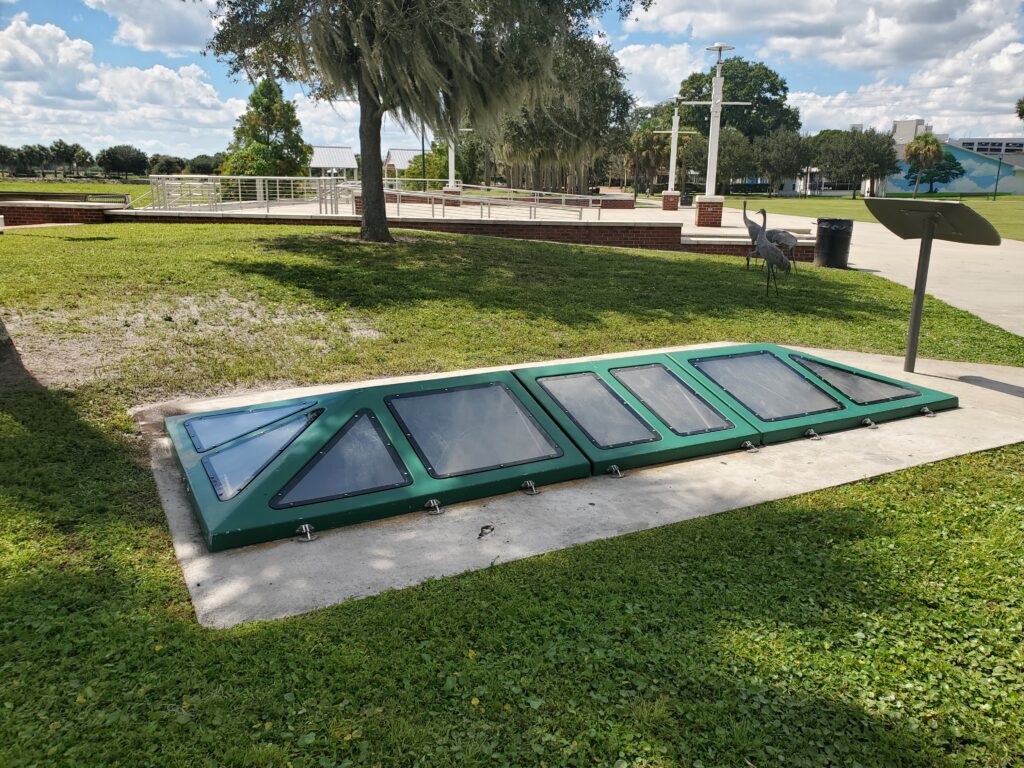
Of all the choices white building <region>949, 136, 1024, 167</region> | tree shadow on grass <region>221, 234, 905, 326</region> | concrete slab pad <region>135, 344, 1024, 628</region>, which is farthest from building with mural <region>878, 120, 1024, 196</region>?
concrete slab pad <region>135, 344, 1024, 628</region>

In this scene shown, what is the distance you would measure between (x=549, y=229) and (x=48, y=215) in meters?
11.4

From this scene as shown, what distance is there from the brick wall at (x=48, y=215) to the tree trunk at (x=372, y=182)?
7589mm

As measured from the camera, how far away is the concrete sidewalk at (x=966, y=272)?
11766 millimetres

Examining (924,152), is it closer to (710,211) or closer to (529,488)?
(710,211)

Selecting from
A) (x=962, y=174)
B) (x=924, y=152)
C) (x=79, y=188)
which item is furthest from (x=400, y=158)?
(x=962, y=174)

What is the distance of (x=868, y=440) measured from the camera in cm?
547

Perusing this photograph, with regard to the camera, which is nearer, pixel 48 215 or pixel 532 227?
pixel 48 215

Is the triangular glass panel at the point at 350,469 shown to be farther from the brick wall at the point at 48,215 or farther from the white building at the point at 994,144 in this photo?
the white building at the point at 994,144

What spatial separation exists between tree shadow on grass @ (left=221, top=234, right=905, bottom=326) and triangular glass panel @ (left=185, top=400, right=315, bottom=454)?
4.04 metres

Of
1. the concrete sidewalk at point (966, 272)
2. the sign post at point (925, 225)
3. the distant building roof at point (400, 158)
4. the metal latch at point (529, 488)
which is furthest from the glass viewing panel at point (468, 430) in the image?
the distant building roof at point (400, 158)

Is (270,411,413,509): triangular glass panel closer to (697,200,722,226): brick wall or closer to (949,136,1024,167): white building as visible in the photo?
(697,200,722,226): brick wall

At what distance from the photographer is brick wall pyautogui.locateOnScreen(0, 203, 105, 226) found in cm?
1661

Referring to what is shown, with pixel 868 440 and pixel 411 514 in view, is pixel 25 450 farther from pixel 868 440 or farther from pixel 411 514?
pixel 868 440

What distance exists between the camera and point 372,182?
13.2m
